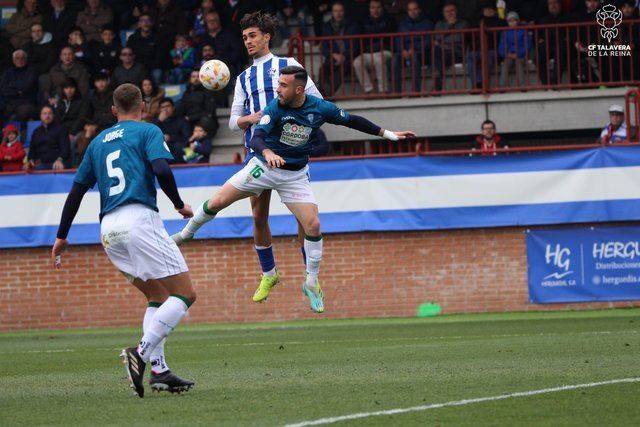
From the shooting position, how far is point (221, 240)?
20.1 m

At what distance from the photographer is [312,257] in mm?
12852

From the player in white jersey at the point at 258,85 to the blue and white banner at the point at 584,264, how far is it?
7.13 metres

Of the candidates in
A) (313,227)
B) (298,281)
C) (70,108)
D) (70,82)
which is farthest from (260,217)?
(70,82)

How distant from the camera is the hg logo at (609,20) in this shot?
2095 cm

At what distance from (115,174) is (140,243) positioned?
1.74ft

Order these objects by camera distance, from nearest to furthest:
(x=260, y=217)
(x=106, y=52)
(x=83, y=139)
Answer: (x=260, y=217)
(x=83, y=139)
(x=106, y=52)

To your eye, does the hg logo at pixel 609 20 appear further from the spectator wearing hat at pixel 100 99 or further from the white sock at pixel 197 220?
the white sock at pixel 197 220

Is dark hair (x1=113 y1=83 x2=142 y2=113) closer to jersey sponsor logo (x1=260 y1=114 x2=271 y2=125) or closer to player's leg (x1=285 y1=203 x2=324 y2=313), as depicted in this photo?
jersey sponsor logo (x1=260 y1=114 x2=271 y2=125)

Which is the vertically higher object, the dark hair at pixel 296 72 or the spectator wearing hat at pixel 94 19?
the spectator wearing hat at pixel 94 19

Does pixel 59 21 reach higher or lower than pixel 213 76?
higher

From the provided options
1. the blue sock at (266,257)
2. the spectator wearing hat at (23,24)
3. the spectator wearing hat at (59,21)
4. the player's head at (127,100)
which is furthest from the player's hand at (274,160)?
the spectator wearing hat at (23,24)

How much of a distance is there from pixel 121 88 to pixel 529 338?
643 cm

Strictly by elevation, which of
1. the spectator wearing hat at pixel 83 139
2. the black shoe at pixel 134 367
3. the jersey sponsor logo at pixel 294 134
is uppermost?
the jersey sponsor logo at pixel 294 134

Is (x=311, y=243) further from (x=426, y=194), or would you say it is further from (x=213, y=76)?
(x=426, y=194)
